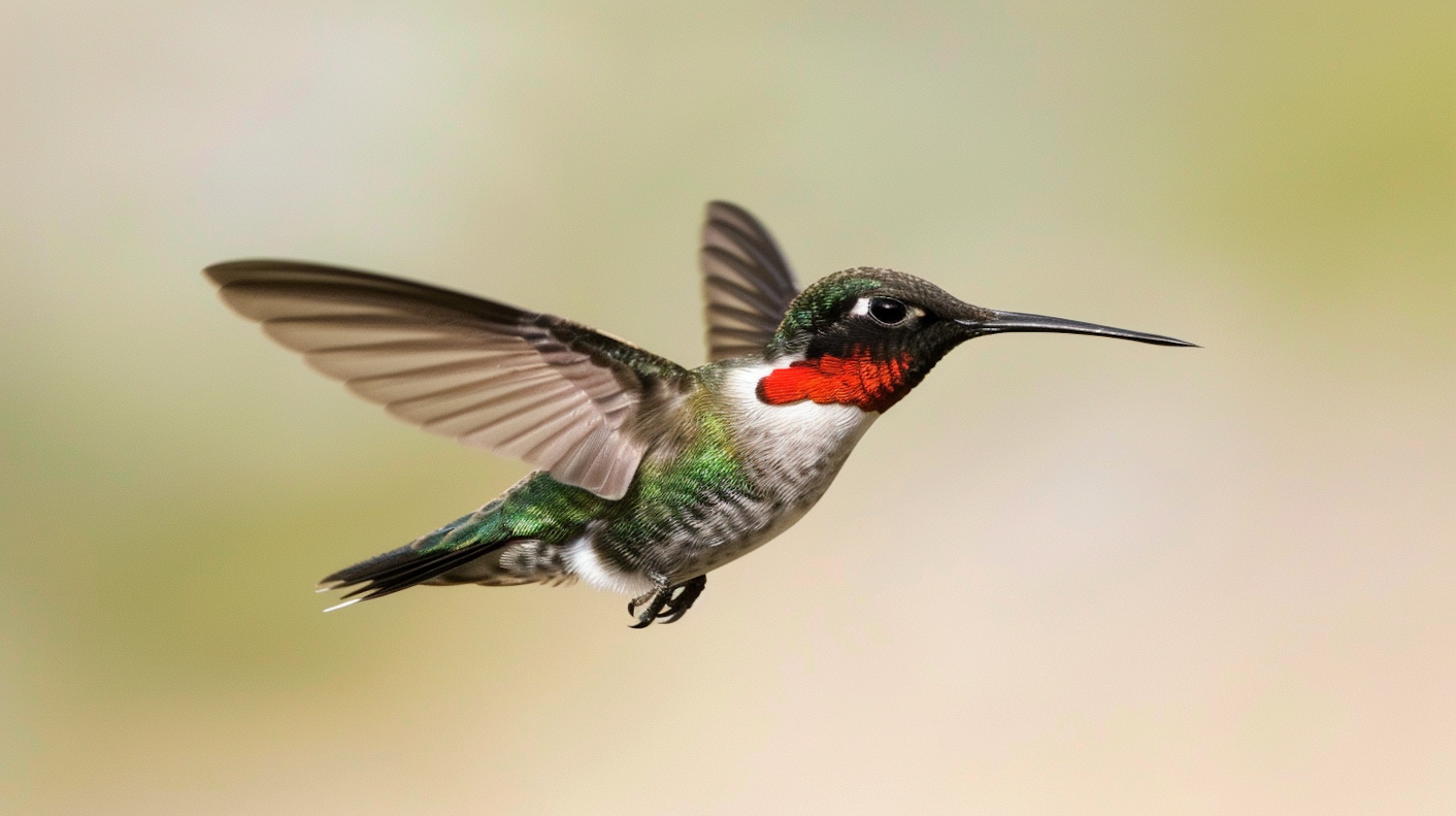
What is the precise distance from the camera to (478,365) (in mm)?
756

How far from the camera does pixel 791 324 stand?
79 cm

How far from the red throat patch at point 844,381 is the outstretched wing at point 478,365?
0.07 meters

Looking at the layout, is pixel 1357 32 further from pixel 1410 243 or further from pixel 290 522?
pixel 290 522

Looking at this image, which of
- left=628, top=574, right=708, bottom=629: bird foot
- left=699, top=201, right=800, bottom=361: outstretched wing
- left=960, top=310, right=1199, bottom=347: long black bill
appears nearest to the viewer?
left=960, top=310, right=1199, bottom=347: long black bill

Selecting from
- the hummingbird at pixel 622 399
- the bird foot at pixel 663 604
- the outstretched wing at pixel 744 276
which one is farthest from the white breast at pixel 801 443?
the outstretched wing at pixel 744 276

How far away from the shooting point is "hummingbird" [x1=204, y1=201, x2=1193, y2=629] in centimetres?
70

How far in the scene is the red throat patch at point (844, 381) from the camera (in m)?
0.73

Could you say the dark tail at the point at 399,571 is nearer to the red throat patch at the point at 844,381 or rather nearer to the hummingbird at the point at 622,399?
the hummingbird at the point at 622,399

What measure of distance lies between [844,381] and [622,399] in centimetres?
15

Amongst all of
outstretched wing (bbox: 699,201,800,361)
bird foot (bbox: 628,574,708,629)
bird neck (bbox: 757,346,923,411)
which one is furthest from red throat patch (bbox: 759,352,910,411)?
outstretched wing (bbox: 699,201,800,361)

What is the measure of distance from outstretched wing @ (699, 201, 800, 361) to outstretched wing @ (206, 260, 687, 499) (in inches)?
11.7

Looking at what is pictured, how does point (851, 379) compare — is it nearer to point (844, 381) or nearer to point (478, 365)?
point (844, 381)

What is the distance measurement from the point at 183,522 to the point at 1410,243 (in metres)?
3.05

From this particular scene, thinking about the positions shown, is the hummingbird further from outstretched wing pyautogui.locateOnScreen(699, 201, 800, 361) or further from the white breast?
outstretched wing pyautogui.locateOnScreen(699, 201, 800, 361)
